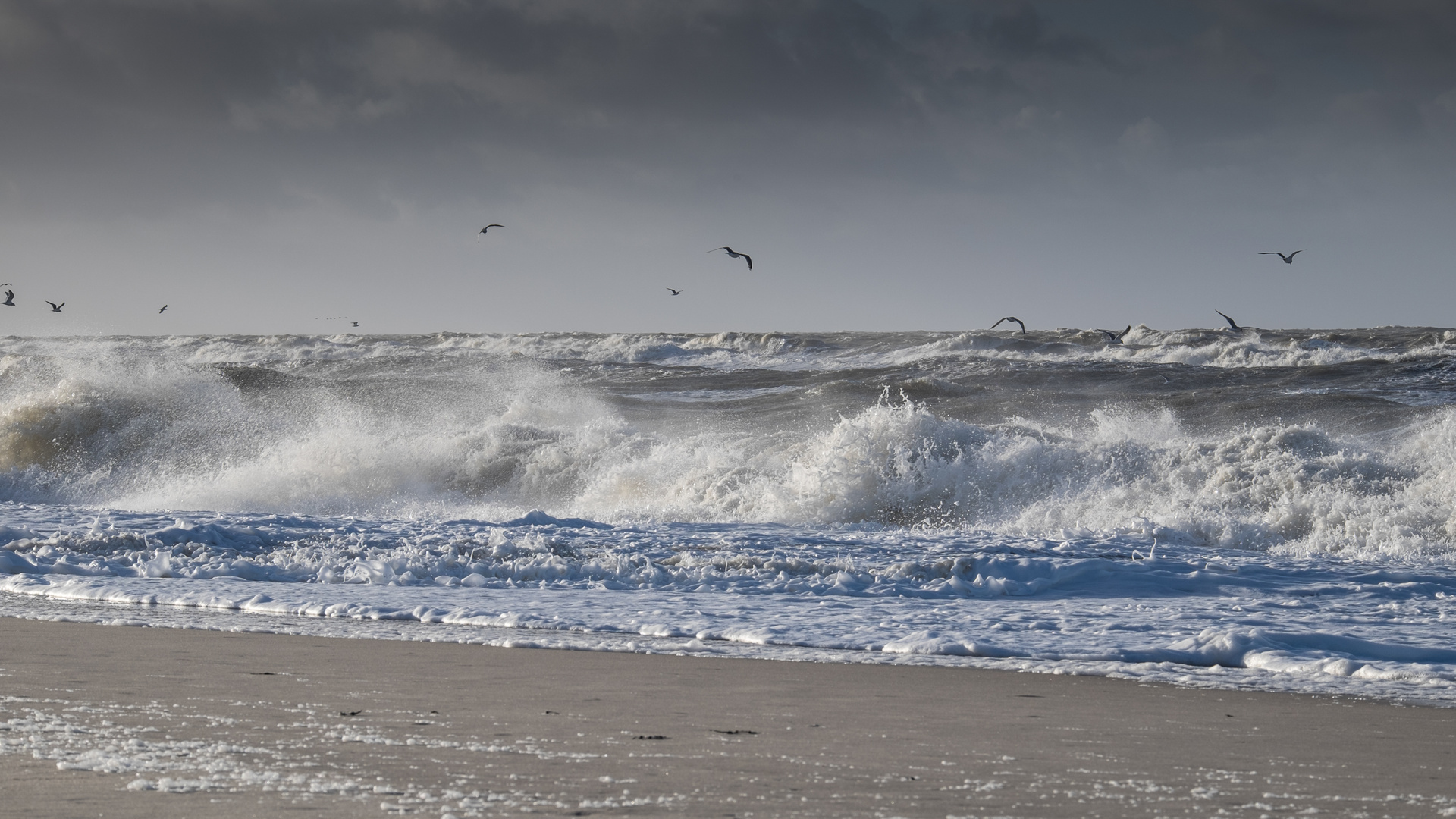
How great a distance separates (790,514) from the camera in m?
13.4

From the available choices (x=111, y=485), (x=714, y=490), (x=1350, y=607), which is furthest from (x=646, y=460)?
(x=1350, y=607)

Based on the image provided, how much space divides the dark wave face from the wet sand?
693 cm

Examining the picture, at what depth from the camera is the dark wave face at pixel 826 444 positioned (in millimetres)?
12516


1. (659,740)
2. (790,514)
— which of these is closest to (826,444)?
(790,514)

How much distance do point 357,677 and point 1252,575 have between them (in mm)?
6979

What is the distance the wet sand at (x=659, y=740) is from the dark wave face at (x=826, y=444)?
6926 mm

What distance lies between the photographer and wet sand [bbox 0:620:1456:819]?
3.04m

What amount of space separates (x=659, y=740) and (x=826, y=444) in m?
11.0

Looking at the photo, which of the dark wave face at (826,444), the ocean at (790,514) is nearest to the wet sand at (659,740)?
the ocean at (790,514)

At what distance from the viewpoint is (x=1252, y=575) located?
29.9ft

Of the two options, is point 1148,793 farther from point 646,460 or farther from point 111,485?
point 111,485

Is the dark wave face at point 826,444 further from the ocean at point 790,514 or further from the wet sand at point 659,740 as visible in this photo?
the wet sand at point 659,740

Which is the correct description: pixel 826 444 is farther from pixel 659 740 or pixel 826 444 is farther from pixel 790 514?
pixel 659 740

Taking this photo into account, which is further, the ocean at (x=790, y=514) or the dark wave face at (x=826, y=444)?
the dark wave face at (x=826, y=444)
